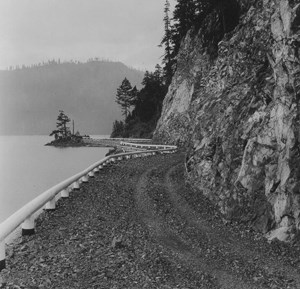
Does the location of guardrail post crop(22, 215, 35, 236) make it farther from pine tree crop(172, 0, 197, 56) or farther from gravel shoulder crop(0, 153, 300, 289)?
pine tree crop(172, 0, 197, 56)

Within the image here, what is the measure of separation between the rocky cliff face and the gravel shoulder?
0.98 metres

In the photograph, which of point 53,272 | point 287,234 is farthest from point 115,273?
point 287,234

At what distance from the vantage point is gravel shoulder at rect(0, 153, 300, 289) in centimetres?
835

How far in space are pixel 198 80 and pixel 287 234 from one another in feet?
144

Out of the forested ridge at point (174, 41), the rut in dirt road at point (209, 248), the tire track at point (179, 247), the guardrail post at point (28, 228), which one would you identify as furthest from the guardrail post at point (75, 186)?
the forested ridge at point (174, 41)

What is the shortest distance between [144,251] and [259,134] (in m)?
7.25

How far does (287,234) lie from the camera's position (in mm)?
11234

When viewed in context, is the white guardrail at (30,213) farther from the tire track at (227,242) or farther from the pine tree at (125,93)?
the pine tree at (125,93)

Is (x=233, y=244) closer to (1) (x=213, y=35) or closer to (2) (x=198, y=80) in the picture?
(1) (x=213, y=35)

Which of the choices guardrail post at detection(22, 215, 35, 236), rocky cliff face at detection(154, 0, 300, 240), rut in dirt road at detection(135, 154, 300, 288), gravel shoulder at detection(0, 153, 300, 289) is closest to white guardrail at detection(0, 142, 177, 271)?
guardrail post at detection(22, 215, 35, 236)

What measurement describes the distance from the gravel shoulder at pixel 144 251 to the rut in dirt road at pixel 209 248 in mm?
25

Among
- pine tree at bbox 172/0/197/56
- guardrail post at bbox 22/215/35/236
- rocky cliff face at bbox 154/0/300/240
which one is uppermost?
pine tree at bbox 172/0/197/56

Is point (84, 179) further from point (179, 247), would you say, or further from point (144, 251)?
point (144, 251)

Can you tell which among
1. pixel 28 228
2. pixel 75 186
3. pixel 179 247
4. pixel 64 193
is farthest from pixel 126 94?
pixel 179 247
